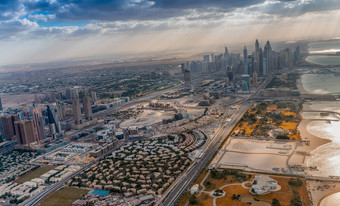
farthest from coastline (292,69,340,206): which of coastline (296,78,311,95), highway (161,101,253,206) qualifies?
coastline (296,78,311,95)

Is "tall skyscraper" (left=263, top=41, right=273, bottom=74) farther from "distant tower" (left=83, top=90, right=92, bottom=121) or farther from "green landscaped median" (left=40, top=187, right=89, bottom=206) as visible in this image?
"green landscaped median" (left=40, top=187, right=89, bottom=206)

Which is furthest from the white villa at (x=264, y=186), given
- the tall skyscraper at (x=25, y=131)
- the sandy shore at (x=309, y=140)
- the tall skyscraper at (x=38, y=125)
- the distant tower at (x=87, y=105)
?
the distant tower at (x=87, y=105)

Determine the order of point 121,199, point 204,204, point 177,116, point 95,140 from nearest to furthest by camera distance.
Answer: point 204,204 → point 121,199 → point 95,140 → point 177,116

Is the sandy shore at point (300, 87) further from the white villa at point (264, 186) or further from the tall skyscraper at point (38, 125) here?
the tall skyscraper at point (38, 125)

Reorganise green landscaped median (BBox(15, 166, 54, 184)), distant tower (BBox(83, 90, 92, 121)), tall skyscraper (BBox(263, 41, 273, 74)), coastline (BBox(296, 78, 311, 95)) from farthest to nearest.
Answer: tall skyscraper (BBox(263, 41, 273, 74)), coastline (BBox(296, 78, 311, 95)), distant tower (BBox(83, 90, 92, 121)), green landscaped median (BBox(15, 166, 54, 184))

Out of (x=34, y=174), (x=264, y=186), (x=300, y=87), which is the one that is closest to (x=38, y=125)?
(x=34, y=174)

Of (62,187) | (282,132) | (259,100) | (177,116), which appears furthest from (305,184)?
(259,100)

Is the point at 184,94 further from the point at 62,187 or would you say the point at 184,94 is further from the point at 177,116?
the point at 62,187
